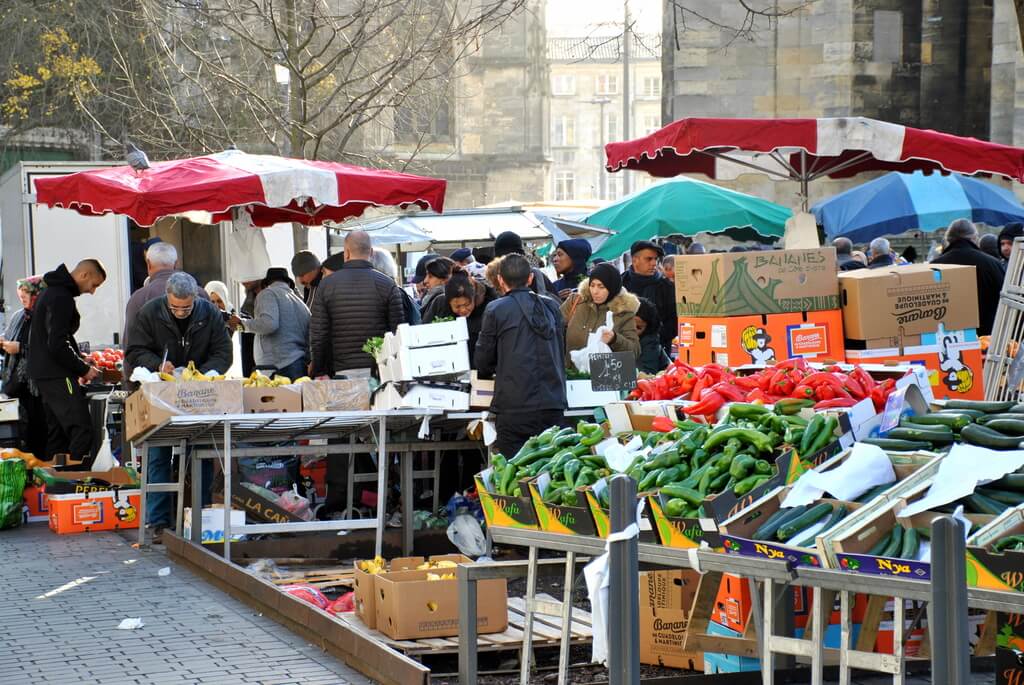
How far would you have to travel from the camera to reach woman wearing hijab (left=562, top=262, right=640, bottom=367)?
10.5m

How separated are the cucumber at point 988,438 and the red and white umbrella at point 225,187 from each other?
7.21 metres

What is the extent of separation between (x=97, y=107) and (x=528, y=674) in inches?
947

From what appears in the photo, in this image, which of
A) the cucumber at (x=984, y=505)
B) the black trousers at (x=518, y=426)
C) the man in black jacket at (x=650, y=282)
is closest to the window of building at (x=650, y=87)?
the man in black jacket at (x=650, y=282)

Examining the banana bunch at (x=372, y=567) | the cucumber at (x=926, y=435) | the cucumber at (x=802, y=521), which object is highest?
the cucumber at (x=926, y=435)

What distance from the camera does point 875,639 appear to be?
18.7ft

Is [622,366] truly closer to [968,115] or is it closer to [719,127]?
[719,127]

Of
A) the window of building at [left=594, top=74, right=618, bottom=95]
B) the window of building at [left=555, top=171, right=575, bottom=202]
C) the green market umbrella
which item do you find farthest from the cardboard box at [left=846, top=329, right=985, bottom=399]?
the window of building at [left=594, top=74, right=618, bottom=95]

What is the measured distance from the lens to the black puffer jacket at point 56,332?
12.2 metres

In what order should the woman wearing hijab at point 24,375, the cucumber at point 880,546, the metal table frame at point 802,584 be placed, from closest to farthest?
the metal table frame at point 802,584, the cucumber at point 880,546, the woman wearing hijab at point 24,375

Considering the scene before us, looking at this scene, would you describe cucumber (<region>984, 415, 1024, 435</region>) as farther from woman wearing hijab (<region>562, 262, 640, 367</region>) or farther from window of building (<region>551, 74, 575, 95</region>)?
window of building (<region>551, 74, 575, 95</region>)

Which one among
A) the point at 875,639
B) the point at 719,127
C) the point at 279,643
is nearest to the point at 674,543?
the point at 875,639

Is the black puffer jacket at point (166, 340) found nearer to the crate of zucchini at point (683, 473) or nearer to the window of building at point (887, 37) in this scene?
the crate of zucchini at point (683, 473)

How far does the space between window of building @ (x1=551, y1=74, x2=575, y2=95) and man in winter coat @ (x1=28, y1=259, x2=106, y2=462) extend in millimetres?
99780

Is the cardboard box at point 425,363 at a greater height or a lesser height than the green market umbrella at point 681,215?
lesser
